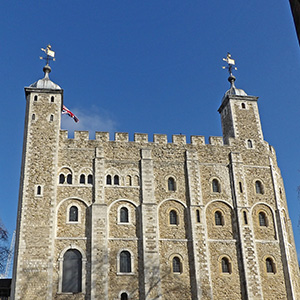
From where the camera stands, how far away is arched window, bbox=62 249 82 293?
93.5ft

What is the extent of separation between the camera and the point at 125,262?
29828 mm

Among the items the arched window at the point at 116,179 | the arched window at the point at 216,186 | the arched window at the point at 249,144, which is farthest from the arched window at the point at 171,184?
the arched window at the point at 249,144

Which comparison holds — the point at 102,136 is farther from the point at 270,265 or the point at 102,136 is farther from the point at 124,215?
the point at 270,265

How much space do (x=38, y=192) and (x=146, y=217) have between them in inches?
299

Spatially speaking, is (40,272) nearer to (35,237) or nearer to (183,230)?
(35,237)

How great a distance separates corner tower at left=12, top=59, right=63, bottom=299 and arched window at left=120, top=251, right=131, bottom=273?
4577 millimetres

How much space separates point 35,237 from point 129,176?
25.9ft

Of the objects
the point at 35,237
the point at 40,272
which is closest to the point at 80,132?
the point at 35,237

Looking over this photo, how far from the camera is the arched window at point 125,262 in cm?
2959

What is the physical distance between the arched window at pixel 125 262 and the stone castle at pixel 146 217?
66 millimetres

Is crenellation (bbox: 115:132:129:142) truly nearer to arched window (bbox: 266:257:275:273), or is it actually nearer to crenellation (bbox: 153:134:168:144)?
crenellation (bbox: 153:134:168:144)

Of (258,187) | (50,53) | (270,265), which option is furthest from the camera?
(50,53)

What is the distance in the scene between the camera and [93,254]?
29.2 m

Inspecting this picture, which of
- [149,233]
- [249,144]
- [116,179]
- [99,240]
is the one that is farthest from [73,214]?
[249,144]
